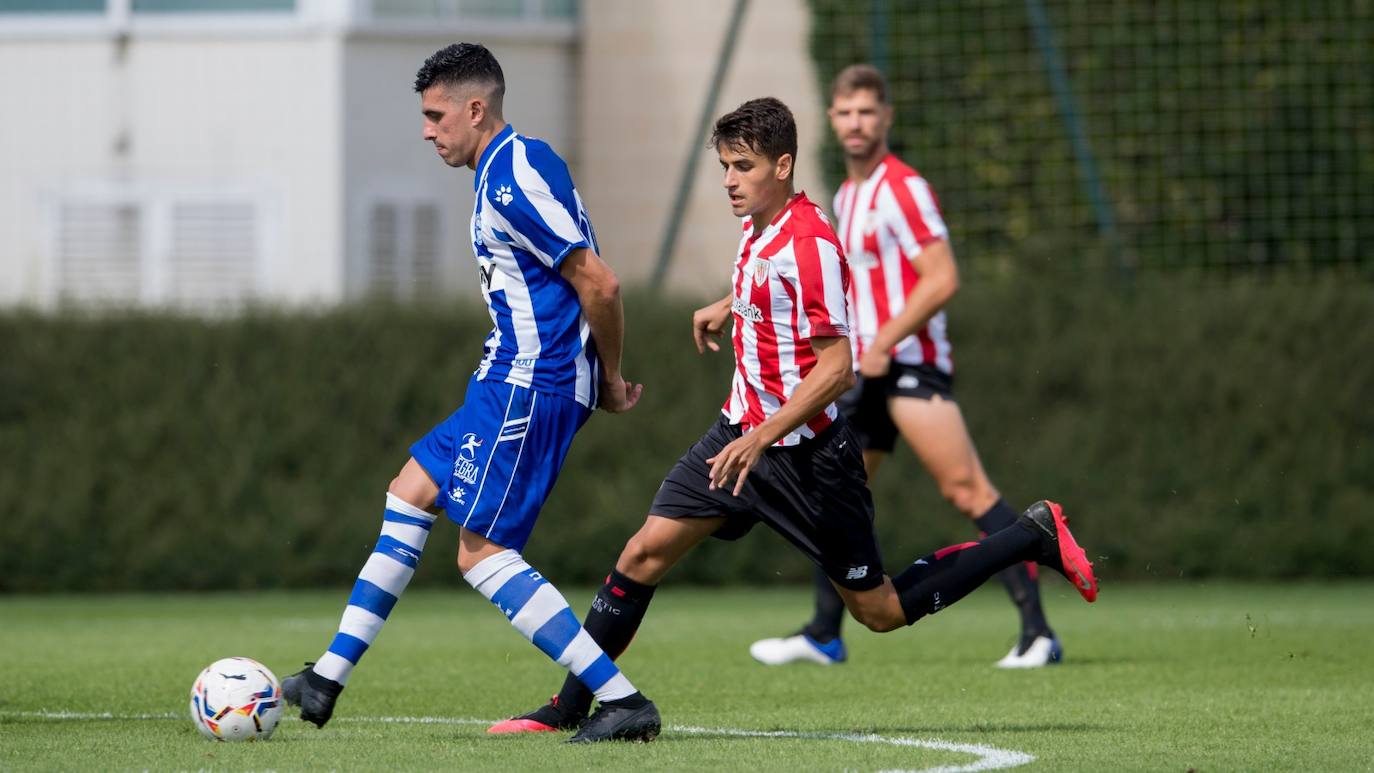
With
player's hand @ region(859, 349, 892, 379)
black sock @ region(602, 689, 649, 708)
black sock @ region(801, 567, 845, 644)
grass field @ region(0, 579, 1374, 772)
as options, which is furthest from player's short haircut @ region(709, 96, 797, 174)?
black sock @ region(801, 567, 845, 644)

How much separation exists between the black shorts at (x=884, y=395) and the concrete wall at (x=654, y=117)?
31.2 feet

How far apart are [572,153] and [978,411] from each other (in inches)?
239

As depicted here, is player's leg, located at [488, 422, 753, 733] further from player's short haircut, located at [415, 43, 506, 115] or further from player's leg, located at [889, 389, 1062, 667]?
player's leg, located at [889, 389, 1062, 667]

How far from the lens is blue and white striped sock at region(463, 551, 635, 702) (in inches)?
234

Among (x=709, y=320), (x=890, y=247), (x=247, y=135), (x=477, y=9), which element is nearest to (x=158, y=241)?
(x=247, y=135)

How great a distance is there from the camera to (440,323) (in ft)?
47.5

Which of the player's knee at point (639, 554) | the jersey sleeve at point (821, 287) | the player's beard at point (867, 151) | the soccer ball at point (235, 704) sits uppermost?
the player's beard at point (867, 151)

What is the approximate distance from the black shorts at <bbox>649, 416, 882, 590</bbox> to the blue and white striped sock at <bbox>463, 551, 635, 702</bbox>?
1.66ft

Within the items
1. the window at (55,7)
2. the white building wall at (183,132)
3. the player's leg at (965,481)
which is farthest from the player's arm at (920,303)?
the window at (55,7)

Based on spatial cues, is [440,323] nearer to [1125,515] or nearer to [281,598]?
[281,598]

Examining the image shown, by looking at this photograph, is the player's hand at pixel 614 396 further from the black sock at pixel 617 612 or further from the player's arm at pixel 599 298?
the black sock at pixel 617 612

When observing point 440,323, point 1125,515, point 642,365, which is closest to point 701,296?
point 642,365

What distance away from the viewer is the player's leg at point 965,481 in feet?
28.2

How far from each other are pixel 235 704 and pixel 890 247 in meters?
3.92
